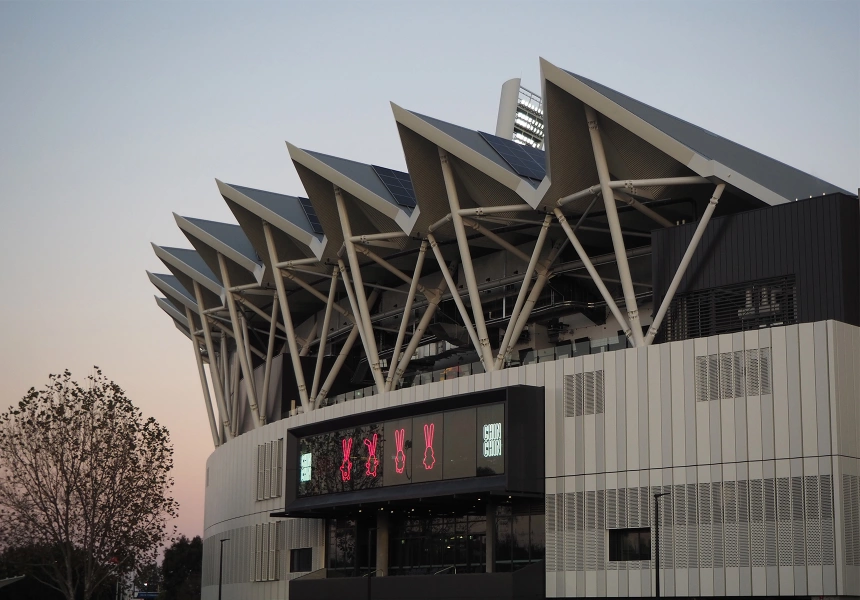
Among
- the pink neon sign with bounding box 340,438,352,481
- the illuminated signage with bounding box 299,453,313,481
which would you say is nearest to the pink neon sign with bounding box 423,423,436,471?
the pink neon sign with bounding box 340,438,352,481

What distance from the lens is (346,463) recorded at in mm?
49312

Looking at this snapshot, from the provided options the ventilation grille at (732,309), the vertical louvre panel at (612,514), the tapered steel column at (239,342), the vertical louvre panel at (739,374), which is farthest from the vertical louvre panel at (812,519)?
the tapered steel column at (239,342)

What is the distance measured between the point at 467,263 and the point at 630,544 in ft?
43.5

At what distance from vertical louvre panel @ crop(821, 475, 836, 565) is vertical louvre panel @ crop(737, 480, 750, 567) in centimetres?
233

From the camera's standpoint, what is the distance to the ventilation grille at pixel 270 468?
5656 cm

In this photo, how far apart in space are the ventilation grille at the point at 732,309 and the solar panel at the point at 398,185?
1598 cm

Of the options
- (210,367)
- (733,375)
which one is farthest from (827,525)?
(210,367)

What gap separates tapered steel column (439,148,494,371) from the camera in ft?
150

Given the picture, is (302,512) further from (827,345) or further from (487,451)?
(827,345)

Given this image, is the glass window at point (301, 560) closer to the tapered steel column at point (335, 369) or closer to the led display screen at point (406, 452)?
the led display screen at point (406, 452)

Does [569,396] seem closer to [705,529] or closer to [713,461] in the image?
[713,461]

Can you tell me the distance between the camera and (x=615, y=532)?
38.8 m

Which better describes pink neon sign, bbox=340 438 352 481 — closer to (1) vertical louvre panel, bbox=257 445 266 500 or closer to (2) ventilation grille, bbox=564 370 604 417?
(1) vertical louvre panel, bbox=257 445 266 500

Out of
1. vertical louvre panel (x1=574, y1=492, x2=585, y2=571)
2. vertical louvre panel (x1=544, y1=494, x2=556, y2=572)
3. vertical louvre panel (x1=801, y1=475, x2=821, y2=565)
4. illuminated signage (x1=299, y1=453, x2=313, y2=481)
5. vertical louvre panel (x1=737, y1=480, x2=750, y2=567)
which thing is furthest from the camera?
illuminated signage (x1=299, y1=453, x2=313, y2=481)
